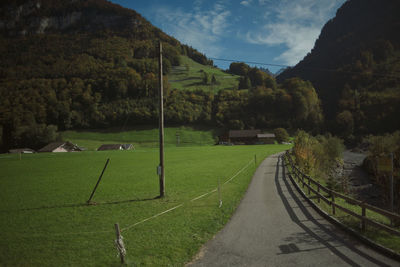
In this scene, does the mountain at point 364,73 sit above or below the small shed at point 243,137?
above

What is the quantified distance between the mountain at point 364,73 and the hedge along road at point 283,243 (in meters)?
64.8

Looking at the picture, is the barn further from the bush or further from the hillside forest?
the bush

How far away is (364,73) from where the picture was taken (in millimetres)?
89812

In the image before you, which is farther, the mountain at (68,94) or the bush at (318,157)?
the mountain at (68,94)

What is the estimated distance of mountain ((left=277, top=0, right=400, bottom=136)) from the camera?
9725 cm

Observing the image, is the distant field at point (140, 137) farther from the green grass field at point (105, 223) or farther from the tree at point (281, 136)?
the green grass field at point (105, 223)

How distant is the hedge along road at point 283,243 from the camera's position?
611cm

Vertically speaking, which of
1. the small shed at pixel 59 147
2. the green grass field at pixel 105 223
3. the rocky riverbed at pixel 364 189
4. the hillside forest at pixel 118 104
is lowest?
the rocky riverbed at pixel 364 189

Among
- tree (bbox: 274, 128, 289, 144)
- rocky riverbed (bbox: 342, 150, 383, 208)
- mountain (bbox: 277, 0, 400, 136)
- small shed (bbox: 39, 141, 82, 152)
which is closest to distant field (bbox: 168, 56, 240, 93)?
mountain (bbox: 277, 0, 400, 136)

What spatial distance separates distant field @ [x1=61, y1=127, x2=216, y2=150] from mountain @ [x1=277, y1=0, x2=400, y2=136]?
60.6 meters

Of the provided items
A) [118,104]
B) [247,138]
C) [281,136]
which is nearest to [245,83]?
[247,138]

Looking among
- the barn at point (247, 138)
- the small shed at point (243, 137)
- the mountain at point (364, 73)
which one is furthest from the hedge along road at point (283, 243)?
the small shed at point (243, 137)

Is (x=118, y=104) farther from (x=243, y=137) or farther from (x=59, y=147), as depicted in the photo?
(x=243, y=137)

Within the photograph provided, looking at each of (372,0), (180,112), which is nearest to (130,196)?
(180,112)
